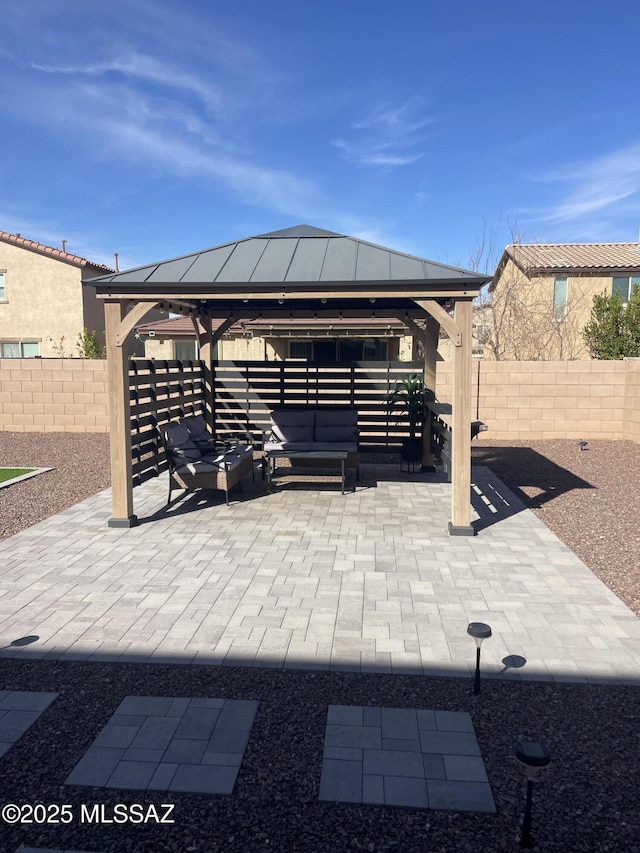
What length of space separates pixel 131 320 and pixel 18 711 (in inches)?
174

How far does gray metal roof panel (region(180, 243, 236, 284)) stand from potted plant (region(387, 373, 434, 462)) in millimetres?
4276

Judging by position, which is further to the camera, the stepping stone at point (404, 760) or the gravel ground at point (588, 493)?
the gravel ground at point (588, 493)

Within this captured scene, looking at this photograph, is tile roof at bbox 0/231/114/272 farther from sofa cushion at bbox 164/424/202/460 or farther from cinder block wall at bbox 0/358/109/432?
sofa cushion at bbox 164/424/202/460

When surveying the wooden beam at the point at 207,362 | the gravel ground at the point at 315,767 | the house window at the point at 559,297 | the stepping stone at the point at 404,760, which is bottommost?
the gravel ground at the point at 315,767

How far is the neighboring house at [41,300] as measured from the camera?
20969 millimetres

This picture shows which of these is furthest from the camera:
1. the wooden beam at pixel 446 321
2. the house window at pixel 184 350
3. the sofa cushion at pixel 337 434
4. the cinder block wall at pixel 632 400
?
the house window at pixel 184 350

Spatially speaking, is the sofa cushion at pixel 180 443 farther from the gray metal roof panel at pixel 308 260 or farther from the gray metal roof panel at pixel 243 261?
the gray metal roof panel at pixel 308 260

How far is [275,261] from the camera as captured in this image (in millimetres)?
7164

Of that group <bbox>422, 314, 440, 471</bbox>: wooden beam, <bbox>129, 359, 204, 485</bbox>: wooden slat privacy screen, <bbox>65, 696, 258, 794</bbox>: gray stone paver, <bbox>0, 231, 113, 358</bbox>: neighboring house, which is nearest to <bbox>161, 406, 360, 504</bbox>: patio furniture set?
<bbox>129, 359, 204, 485</bbox>: wooden slat privacy screen

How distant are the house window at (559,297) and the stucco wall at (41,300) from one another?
702 inches

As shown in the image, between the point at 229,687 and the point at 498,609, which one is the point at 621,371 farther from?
the point at 229,687

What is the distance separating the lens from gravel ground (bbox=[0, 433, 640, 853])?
8.11 ft

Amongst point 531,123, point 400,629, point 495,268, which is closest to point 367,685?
point 400,629

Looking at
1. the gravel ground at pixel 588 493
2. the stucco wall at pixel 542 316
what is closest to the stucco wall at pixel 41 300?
the gravel ground at pixel 588 493
